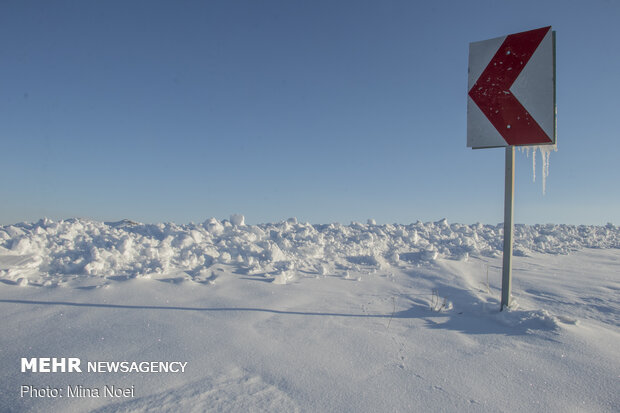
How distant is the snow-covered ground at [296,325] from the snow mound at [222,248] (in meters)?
0.03

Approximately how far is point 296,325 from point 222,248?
245 cm

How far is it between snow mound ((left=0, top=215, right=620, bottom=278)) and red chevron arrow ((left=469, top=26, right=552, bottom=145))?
2.39m

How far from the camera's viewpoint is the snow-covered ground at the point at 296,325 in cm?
169

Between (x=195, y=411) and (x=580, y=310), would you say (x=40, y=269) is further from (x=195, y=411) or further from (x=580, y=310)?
(x=580, y=310)

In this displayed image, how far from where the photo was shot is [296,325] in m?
2.54

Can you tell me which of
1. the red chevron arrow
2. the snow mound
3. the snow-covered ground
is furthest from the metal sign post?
the snow mound

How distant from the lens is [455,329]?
2.53m

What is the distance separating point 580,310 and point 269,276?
3027 mm

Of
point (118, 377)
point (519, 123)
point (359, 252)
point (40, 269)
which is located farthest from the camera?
point (359, 252)

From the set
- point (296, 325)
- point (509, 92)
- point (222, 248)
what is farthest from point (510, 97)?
point (222, 248)

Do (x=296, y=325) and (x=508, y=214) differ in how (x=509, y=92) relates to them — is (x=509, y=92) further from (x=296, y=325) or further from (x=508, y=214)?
(x=296, y=325)

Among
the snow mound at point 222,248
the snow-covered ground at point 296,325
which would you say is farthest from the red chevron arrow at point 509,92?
the snow mound at point 222,248

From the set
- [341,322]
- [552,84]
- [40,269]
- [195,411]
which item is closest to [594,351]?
[341,322]

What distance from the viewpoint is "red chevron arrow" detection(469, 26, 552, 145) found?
2.67 meters
